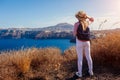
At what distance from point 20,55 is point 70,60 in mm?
2098

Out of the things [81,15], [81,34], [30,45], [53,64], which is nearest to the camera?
[81,15]

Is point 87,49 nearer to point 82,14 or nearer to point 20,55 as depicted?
point 82,14

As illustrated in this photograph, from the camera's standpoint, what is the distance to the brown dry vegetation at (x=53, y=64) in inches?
311

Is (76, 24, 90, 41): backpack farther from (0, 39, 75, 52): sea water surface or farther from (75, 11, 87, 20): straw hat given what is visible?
(0, 39, 75, 52): sea water surface

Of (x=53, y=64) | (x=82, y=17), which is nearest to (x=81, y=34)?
(x=82, y=17)

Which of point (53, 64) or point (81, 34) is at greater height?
point (81, 34)

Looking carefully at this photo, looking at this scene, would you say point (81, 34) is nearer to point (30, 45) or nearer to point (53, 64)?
point (53, 64)

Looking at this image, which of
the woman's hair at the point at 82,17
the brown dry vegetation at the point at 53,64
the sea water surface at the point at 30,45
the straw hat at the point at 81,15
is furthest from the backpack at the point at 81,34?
the sea water surface at the point at 30,45

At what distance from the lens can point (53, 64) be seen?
30.0ft

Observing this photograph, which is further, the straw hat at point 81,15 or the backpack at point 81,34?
the backpack at point 81,34

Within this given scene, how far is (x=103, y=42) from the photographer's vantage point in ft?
30.3

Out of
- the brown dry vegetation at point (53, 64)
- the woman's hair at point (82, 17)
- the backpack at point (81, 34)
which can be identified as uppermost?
the woman's hair at point (82, 17)

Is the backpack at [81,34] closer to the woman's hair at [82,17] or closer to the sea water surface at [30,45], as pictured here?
the woman's hair at [82,17]

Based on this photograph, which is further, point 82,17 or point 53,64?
point 53,64
